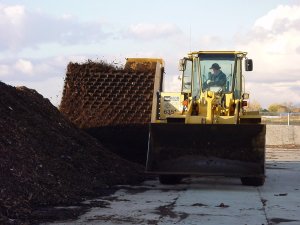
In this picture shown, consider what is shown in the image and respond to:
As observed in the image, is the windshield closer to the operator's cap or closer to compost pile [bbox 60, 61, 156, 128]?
the operator's cap

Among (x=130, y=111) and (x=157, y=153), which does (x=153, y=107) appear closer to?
(x=130, y=111)

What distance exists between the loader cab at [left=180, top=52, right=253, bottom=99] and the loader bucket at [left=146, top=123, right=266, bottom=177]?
5.97 ft

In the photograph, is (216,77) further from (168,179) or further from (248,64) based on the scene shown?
(168,179)

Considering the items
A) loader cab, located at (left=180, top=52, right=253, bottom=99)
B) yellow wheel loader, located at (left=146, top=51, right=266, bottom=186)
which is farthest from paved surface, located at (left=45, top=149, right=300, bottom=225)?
loader cab, located at (left=180, top=52, right=253, bottom=99)

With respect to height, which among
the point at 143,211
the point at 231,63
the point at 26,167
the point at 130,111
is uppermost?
the point at 231,63

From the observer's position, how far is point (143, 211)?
895 centimetres

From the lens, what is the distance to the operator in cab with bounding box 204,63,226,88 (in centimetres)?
1366

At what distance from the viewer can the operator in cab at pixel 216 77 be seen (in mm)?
13664

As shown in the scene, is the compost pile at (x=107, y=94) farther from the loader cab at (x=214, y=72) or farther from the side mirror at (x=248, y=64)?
the side mirror at (x=248, y=64)

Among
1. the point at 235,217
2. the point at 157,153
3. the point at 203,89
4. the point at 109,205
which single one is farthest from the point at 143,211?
the point at 203,89

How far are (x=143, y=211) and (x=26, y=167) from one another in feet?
7.77

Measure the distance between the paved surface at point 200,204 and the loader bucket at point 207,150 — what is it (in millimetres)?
441

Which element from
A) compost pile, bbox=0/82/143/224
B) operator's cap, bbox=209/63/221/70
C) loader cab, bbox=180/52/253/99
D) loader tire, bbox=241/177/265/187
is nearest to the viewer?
compost pile, bbox=0/82/143/224

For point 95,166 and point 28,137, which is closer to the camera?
point 28,137
